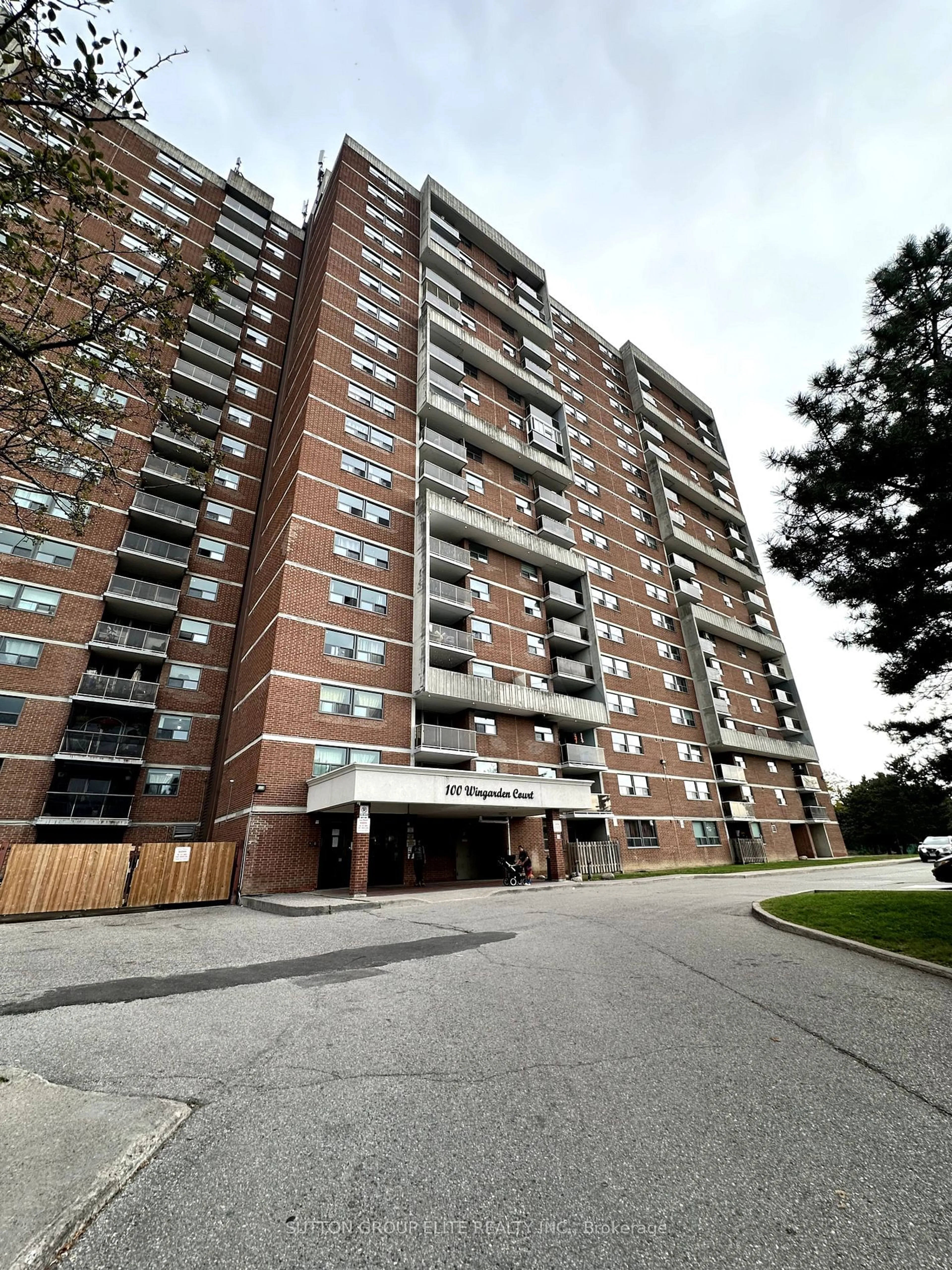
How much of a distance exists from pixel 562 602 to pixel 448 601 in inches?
354

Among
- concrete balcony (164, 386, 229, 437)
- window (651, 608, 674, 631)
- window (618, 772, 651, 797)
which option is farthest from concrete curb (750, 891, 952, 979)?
concrete balcony (164, 386, 229, 437)

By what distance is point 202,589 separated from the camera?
95.1 ft

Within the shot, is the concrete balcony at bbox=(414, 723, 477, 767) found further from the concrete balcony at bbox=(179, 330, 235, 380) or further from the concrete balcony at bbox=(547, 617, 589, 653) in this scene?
the concrete balcony at bbox=(179, 330, 235, 380)

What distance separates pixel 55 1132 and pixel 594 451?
44.8m

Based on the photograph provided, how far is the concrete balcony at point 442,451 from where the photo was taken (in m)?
30.0

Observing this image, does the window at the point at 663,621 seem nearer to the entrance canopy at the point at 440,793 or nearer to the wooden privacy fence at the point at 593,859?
the wooden privacy fence at the point at 593,859

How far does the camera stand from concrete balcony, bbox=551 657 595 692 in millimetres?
30500

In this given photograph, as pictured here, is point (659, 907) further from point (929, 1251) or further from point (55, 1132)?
point (55, 1132)

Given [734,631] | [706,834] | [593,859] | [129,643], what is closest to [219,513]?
[129,643]

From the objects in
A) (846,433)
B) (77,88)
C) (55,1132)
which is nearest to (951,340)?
(846,433)

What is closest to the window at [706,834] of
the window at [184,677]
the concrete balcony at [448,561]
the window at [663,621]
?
the window at [663,621]

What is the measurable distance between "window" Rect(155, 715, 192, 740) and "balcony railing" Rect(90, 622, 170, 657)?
305cm

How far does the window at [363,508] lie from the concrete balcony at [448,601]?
4.00 metres

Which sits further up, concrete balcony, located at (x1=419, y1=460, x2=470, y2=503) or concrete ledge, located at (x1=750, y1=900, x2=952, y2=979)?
concrete balcony, located at (x1=419, y1=460, x2=470, y2=503)
